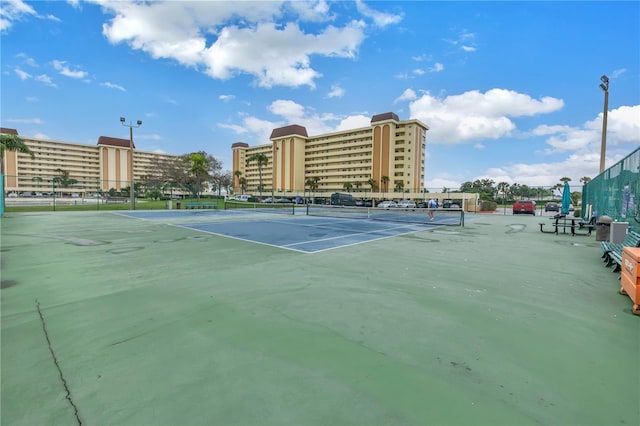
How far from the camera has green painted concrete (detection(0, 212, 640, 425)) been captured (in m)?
2.12

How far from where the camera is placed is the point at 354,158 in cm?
9588

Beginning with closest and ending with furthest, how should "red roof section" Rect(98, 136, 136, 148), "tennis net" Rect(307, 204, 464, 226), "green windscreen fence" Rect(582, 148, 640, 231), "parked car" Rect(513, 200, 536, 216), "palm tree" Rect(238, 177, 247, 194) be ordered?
"green windscreen fence" Rect(582, 148, 640, 231), "tennis net" Rect(307, 204, 464, 226), "parked car" Rect(513, 200, 536, 216), "red roof section" Rect(98, 136, 136, 148), "palm tree" Rect(238, 177, 247, 194)

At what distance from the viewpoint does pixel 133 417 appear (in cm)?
200

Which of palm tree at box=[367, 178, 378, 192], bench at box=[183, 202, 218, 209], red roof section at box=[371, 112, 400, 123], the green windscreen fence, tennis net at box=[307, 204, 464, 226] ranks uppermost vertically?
red roof section at box=[371, 112, 400, 123]

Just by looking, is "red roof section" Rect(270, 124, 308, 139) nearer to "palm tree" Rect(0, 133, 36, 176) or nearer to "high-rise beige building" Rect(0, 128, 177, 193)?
"high-rise beige building" Rect(0, 128, 177, 193)

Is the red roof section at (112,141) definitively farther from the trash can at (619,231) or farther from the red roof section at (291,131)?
the trash can at (619,231)

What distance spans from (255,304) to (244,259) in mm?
3040

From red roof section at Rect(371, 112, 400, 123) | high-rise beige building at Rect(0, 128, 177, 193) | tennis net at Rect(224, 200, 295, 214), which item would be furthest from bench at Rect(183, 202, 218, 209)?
high-rise beige building at Rect(0, 128, 177, 193)

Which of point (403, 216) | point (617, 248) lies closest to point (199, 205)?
point (403, 216)

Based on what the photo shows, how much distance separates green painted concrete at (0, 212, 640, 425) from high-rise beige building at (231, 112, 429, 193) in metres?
68.9

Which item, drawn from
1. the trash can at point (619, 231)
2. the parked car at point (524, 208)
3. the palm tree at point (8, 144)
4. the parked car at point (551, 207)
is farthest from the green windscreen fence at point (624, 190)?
the palm tree at point (8, 144)

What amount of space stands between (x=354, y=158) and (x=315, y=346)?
313ft

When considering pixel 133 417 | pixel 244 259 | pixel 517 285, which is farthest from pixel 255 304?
pixel 517 285

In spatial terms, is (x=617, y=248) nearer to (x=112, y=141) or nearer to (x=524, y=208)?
(x=524, y=208)
